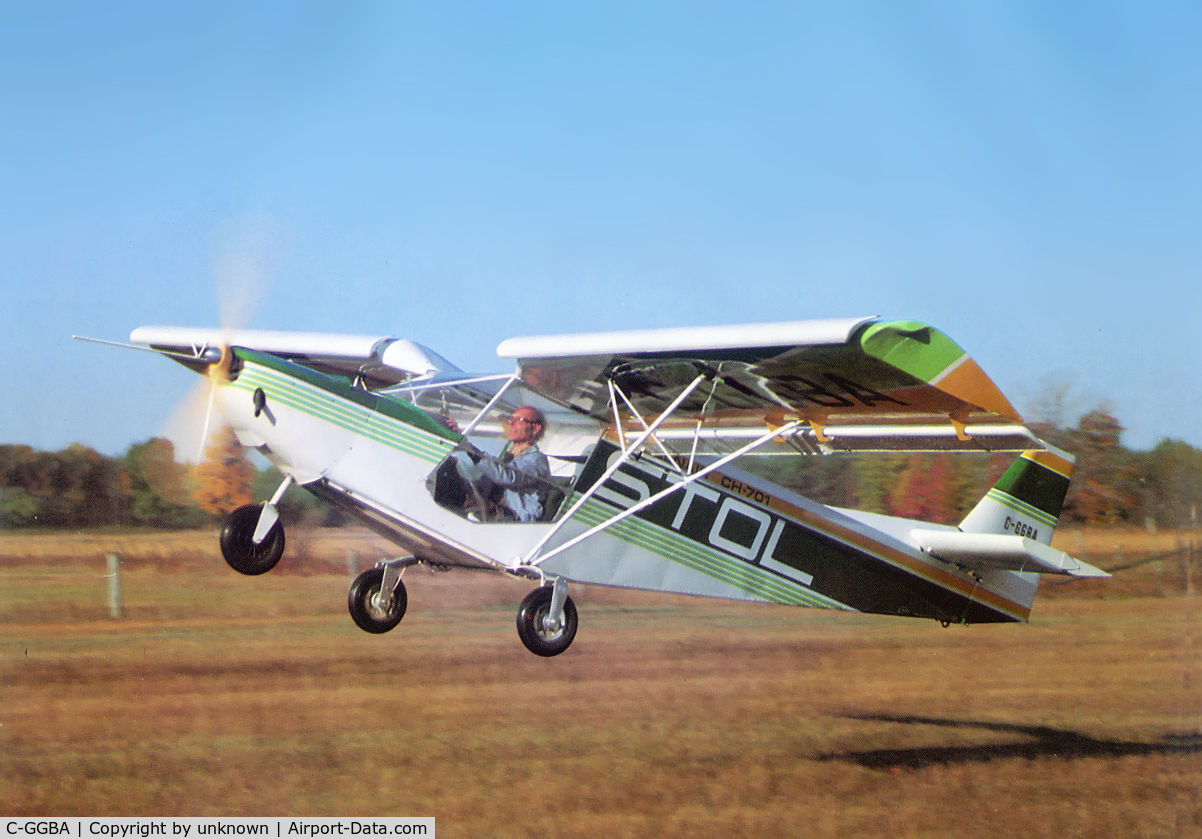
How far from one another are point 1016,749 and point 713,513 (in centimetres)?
578

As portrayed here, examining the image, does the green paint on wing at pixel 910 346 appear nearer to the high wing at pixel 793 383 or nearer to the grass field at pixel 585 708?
the high wing at pixel 793 383

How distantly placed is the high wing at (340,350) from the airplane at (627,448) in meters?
0.02

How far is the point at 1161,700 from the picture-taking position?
12.8m

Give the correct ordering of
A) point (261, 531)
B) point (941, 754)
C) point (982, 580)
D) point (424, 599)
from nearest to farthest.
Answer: point (261, 531) → point (982, 580) → point (941, 754) → point (424, 599)

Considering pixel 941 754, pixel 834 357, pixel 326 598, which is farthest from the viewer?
pixel 326 598

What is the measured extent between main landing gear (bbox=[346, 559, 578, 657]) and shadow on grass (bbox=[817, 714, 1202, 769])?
4.30 m

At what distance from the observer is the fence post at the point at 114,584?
525 inches

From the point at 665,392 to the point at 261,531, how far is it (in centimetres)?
301

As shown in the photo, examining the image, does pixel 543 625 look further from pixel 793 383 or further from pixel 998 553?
pixel 998 553

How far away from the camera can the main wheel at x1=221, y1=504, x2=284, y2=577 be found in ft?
22.3

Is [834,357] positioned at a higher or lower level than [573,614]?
higher

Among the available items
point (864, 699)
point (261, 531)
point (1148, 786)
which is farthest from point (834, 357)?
point (864, 699)

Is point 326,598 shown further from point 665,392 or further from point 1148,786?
point 1148,786

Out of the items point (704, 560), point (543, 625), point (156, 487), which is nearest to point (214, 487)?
point (156, 487)
